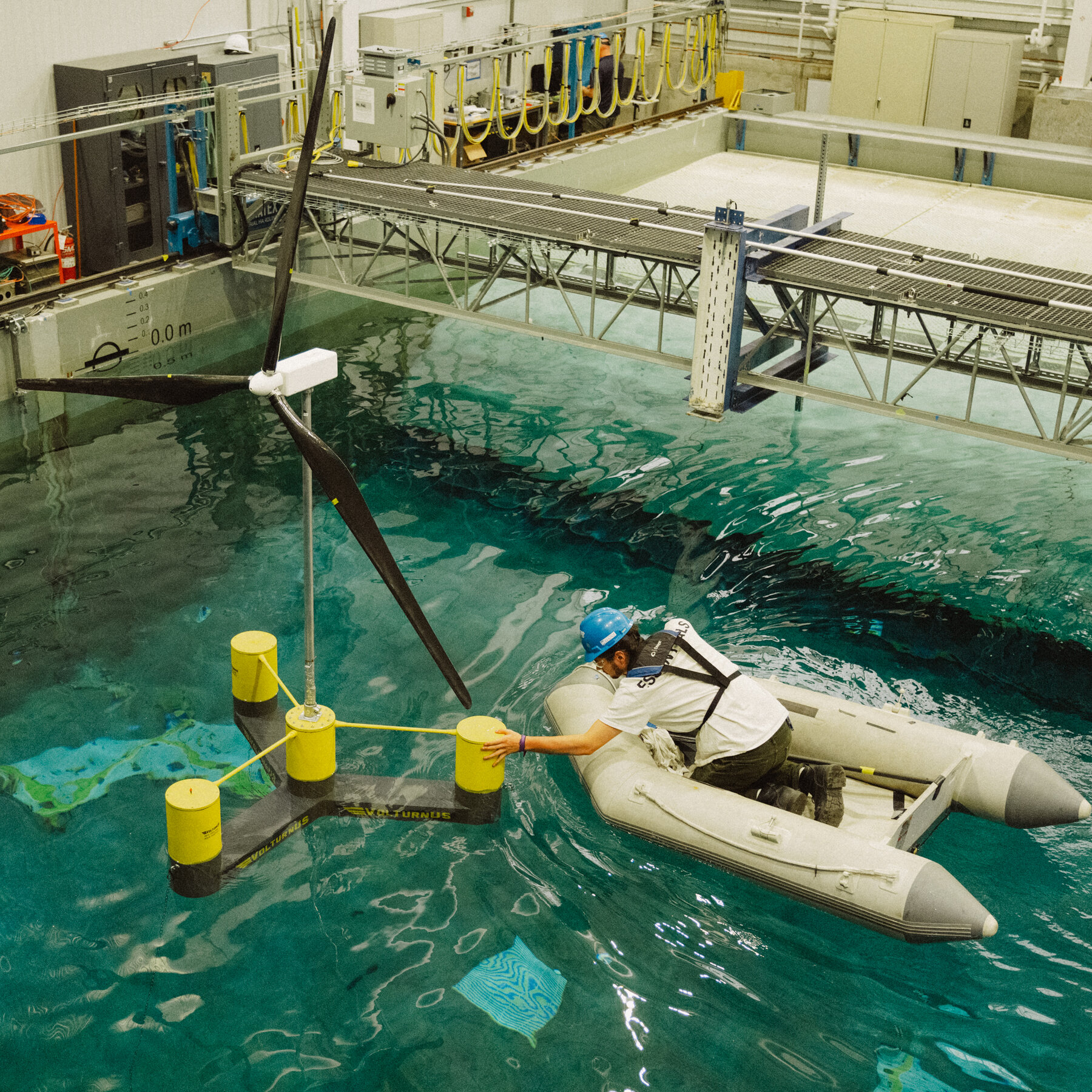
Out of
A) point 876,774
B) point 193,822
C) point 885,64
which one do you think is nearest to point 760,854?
point 876,774

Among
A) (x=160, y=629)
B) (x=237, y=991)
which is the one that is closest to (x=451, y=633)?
(x=160, y=629)

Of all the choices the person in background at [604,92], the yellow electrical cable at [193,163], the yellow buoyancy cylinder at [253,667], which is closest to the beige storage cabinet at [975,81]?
the person in background at [604,92]

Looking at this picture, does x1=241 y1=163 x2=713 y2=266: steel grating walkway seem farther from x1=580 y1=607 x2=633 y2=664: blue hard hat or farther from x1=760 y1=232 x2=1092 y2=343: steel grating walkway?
x1=580 y1=607 x2=633 y2=664: blue hard hat

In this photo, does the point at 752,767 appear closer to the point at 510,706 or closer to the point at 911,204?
the point at 510,706

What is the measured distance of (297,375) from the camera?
6.05m

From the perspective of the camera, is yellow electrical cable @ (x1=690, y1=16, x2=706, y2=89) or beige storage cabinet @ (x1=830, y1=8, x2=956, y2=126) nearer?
beige storage cabinet @ (x1=830, y1=8, x2=956, y2=126)

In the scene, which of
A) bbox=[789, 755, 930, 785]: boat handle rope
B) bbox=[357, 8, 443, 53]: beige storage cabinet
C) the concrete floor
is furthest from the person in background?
bbox=[789, 755, 930, 785]: boat handle rope

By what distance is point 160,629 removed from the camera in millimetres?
10148

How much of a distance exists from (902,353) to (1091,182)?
11088 mm

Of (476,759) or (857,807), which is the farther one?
(857,807)

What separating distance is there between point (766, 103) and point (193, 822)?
1823cm

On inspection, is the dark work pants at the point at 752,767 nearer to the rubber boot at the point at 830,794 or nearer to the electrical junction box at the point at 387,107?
the rubber boot at the point at 830,794

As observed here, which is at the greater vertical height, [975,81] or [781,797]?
[975,81]

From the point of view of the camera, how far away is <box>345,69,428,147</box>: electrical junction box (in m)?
14.0
